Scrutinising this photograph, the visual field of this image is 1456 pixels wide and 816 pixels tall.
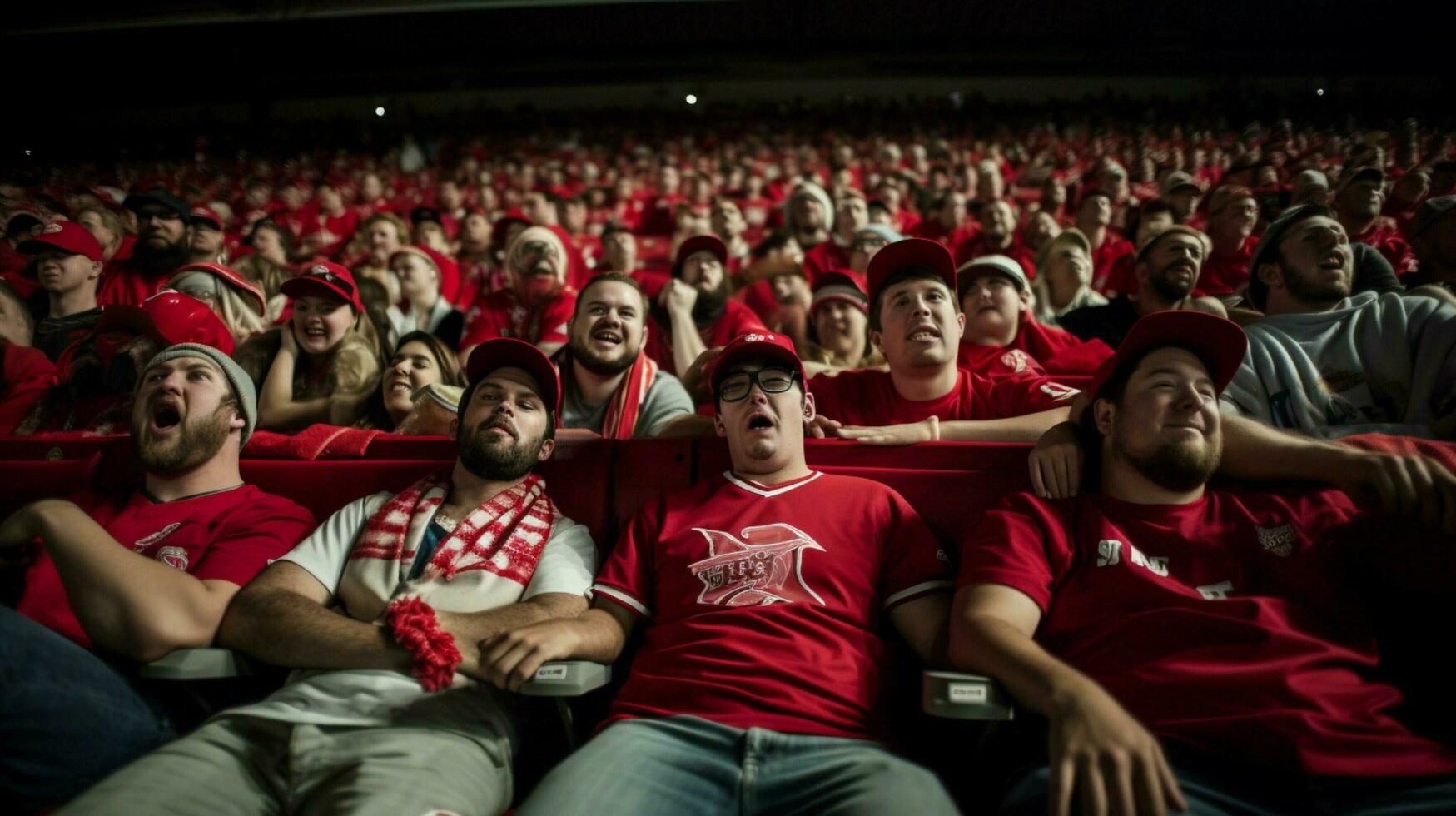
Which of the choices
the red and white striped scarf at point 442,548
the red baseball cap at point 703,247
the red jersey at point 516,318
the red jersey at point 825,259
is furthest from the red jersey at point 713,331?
the red and white striped scarf at point 442,548

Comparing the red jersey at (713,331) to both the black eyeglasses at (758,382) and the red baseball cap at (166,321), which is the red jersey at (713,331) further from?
the red baseball cap at (166,321)

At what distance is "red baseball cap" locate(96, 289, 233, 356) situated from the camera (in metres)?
2.28

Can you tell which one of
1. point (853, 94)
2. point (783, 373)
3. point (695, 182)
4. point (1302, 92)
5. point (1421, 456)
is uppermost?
point (853, 94)

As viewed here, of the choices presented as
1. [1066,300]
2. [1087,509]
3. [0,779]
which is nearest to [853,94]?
[1066,300]

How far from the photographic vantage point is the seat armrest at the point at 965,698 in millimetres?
929

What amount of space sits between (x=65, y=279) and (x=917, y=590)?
11.7ft

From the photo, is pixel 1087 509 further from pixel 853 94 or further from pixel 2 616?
pixel 853 94

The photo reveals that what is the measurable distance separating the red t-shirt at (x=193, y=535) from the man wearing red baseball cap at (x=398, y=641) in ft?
0.39

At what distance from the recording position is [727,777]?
42.1 inches

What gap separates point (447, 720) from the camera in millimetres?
1174

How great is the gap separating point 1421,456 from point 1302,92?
12.4 metres

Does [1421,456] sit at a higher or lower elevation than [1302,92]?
lower

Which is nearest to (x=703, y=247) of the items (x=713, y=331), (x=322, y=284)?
(x=713, y=331)

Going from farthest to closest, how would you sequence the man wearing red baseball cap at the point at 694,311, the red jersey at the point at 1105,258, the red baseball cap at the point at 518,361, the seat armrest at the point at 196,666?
the red jersey at the point at 1105,258 → the man wearing red baseball cap at the point at 694,311 → the red baseball cap at the point at 518,361 → the seat armrest at the point at 196,666
